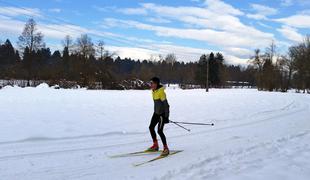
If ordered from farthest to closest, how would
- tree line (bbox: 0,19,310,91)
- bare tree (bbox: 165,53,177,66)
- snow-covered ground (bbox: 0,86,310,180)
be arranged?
bare tree (bbox: 165,53,177,66), tree line (bbox: 0,19,310,91), snow-covered ground (bbox: 0,86,310,180)

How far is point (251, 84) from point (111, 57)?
73.4 meters

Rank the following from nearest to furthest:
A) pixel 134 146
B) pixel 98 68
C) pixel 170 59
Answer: pixel 134 146 → pixel 98 68 → pixel 170 59

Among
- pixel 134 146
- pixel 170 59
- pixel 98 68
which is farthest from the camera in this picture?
pixel 170 59

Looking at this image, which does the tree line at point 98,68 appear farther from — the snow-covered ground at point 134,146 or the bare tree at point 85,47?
the snow-covered ground at point 134,146

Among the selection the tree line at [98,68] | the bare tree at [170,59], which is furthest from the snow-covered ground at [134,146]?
the bare tree at [170,59]

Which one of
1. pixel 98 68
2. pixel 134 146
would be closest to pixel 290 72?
pixel 98 68

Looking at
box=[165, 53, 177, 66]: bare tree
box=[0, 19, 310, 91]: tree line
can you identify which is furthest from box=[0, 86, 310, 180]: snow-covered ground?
box=[165, 53, 177, 66]: bare tree

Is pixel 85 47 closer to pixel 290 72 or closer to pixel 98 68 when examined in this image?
pixel 98 68

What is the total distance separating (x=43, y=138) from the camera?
35.0ft

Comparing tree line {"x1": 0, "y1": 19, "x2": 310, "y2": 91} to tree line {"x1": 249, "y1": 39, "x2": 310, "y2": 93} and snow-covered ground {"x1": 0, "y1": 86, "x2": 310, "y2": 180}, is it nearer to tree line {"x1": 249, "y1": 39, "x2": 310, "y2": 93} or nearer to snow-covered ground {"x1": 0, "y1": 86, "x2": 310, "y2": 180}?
tree line {"x1": 249, "y1": 39, "x2": 310, "y2": 93}

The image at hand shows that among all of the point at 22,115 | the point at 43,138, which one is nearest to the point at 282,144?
the point at 43,138

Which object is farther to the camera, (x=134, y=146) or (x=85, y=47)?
(x=85, y=47)

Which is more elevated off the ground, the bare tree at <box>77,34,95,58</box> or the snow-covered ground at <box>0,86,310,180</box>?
the bare tree at <box>77,34,95,58</box>

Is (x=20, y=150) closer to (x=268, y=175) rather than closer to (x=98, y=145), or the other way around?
(x=98, y=145)
